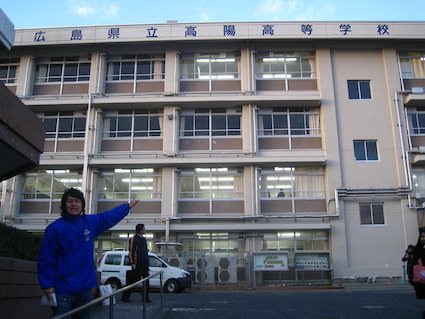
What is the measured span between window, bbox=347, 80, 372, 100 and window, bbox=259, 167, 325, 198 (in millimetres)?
4231

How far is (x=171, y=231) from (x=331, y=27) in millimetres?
12731

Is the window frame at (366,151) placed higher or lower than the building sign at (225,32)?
lower

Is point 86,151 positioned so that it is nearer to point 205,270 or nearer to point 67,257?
point 205,270

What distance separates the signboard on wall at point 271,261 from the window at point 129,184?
233 inches

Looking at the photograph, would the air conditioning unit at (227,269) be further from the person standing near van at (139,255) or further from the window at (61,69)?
the window at (61,69)

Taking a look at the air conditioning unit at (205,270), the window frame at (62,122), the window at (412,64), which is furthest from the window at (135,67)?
the window at (412,64)

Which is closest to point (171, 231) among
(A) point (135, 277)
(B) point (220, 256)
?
(B) point (220, 256)

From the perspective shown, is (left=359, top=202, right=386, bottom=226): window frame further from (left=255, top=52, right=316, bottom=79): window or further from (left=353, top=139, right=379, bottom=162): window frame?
(left=255, top=52, right=316, bottom=79): window

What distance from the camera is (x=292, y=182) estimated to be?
75.3 feet

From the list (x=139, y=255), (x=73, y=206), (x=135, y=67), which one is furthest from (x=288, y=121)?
(x=73, y=206)

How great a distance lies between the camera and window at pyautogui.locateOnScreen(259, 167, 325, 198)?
74.6 ft

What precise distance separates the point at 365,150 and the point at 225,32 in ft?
29.6

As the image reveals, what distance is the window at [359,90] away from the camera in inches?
939

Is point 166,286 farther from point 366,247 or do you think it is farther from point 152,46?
point 152,46
